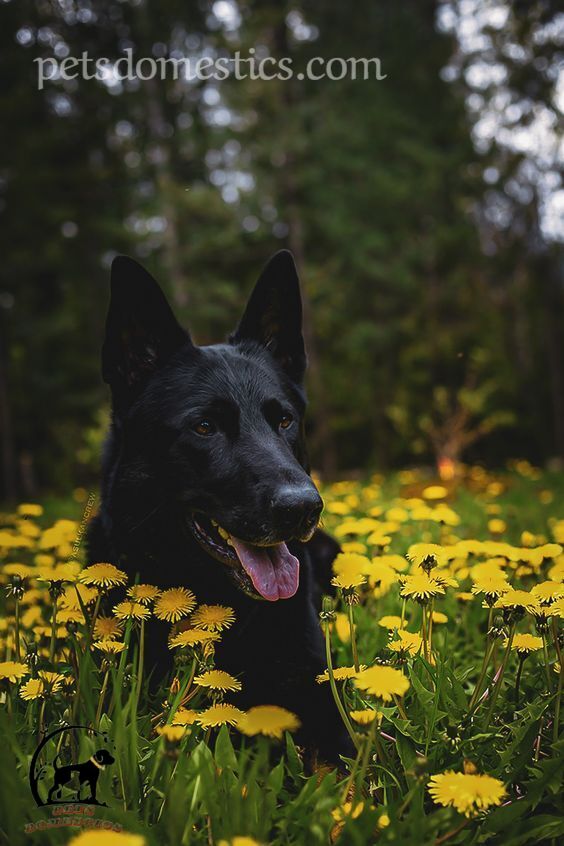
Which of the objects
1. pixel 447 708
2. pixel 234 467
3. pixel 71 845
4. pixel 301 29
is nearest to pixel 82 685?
pixel 71 845

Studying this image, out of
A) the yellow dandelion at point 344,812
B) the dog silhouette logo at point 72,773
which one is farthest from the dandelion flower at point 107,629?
the yellow dandelion at point 344,812

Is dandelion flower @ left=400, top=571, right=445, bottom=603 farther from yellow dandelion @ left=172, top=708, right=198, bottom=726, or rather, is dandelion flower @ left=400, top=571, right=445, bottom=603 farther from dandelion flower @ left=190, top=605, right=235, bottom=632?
yellow dandelion @ left=172, top=708, right=198, bottom=726

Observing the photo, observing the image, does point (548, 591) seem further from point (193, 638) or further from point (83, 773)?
point (83, 773)

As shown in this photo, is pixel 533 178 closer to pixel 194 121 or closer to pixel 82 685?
pixel 194 121

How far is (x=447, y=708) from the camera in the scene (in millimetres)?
1474

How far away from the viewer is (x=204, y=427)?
6.37ft

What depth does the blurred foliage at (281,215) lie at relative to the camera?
9055 mm

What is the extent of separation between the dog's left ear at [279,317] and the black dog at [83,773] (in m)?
1.51

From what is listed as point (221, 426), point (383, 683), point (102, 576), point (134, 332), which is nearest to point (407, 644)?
point (383, 683)

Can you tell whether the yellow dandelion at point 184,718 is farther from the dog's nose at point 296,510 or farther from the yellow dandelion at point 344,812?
the dog's nose at point 296,510

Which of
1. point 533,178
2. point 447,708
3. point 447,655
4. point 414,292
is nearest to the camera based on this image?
point 447,708

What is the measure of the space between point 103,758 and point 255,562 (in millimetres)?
658

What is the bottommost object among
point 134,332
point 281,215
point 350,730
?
point 350,730

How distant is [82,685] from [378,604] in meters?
1.40
